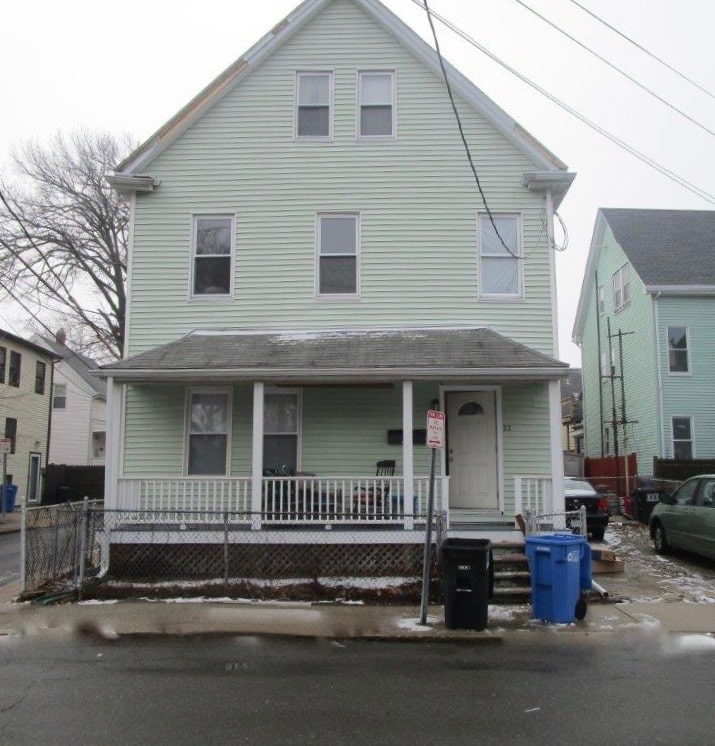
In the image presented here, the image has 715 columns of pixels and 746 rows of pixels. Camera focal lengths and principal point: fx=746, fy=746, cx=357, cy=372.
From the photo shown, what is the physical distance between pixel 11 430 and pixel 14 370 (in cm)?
232

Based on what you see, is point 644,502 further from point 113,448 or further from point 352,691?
point 352,691

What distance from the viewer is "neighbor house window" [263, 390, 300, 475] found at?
513 inches

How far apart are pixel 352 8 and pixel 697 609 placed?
11.8 meters

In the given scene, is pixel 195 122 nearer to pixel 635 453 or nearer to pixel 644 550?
pixel 644 550

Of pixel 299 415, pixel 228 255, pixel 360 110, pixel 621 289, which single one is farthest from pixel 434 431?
pixel 621 289

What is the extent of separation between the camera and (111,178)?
44.2 ft

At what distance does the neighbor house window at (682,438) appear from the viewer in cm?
2311

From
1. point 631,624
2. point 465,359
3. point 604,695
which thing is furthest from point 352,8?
point 604,695

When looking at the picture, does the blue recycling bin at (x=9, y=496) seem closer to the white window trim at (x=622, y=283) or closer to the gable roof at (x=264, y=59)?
the gable roof at (x=264, y=59)

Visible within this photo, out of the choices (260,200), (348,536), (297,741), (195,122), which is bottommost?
(297,741)

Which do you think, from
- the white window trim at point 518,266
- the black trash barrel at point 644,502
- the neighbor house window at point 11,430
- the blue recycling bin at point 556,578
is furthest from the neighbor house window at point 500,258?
the neighbor house window at point 11,430

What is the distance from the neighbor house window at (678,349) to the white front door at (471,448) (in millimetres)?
12992

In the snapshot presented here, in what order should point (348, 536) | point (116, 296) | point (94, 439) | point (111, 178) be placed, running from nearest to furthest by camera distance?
point (348, 536) < point (111, 178) < point (116, 296) < point (94, 439)

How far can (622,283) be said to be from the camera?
26.4 meters
